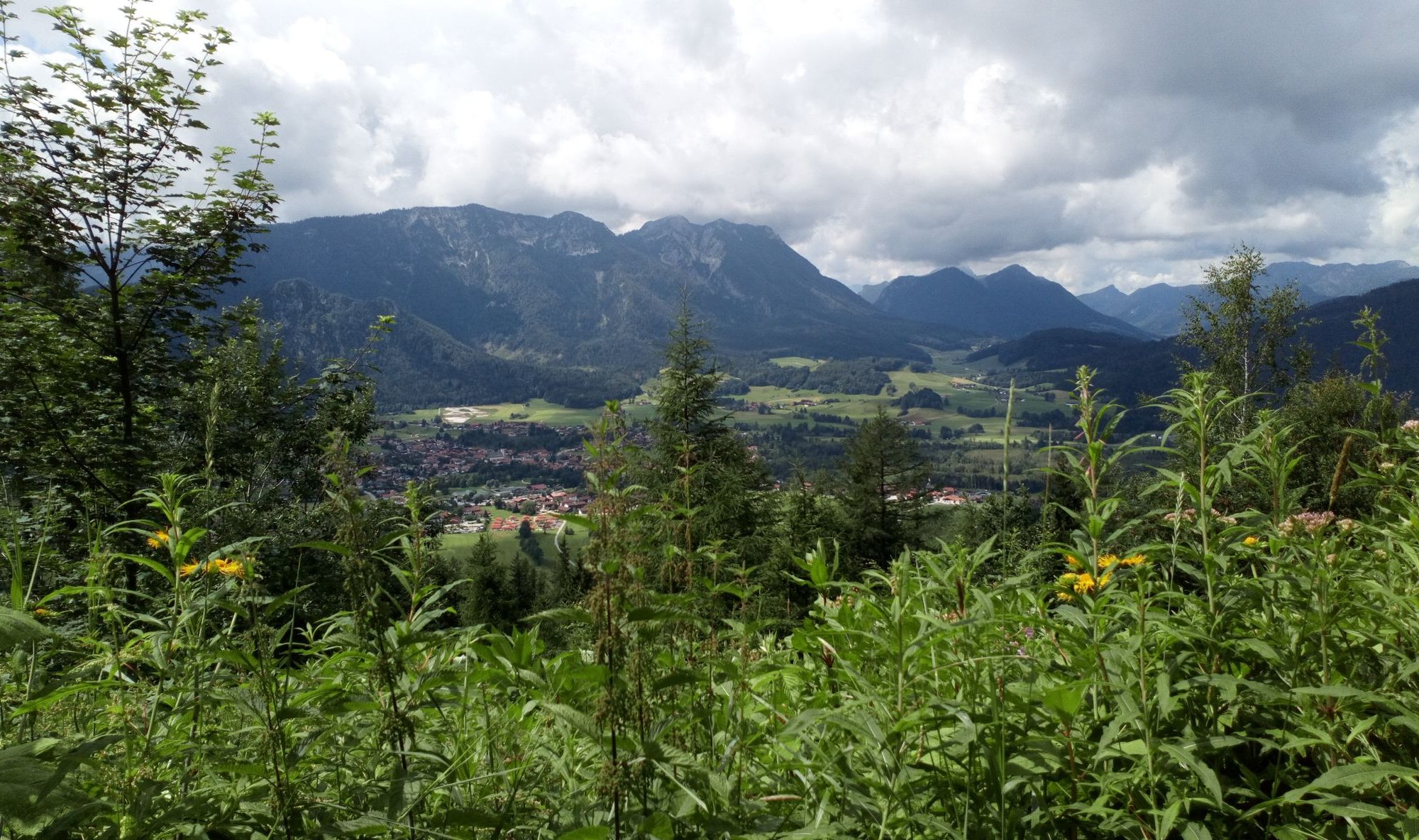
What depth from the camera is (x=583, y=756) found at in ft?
6.58

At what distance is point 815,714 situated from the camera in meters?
1.50

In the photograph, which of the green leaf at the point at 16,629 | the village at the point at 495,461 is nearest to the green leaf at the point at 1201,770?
the green leaf at the point at 16,629

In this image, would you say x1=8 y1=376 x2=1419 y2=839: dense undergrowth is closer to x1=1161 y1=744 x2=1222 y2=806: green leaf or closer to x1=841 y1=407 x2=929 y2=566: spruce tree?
x1=1161 y1=744 x2=1222 y2=806: green leaf

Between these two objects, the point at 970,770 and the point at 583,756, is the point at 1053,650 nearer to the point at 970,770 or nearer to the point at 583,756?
the point at 970,770

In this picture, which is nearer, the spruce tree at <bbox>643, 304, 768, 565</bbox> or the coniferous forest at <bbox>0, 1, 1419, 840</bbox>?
the coniferous forest at <bbox>0, 1, 1419, 840</bbox>

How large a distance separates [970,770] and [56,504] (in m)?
8.00

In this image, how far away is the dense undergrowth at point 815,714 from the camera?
1380 millimetres

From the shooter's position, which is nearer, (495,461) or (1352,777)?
(1352,777)

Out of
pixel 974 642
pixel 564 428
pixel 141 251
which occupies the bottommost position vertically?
pixel 564 428

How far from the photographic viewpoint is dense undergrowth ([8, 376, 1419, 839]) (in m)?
1.38

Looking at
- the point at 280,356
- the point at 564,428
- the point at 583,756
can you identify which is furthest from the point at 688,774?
the point at 564,428

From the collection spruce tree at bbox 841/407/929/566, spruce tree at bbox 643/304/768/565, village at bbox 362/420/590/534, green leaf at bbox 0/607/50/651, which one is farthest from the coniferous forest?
village at bbox 362/420/590/534

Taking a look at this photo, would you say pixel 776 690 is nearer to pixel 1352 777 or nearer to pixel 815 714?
pixel 815 714

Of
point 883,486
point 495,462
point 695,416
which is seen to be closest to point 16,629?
point 695,416
